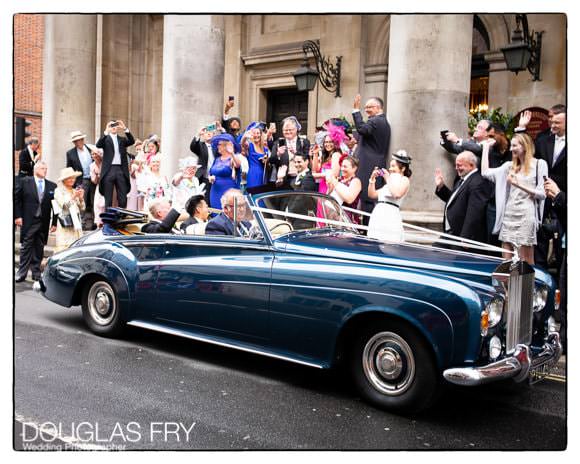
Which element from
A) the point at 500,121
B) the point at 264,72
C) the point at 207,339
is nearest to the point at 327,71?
the point at 264,72

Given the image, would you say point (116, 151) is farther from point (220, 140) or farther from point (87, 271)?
point (87, 271)

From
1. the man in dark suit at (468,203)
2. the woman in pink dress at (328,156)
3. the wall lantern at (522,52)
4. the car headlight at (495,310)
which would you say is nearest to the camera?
the car headlight at (495,310)

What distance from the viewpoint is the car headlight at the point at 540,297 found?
4.77 metres

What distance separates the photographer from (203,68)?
31.3 ft

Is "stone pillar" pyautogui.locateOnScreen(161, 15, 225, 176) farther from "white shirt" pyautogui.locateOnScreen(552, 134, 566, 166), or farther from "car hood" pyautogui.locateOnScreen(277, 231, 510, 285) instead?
"white shirt" pyautogui.locateOnScreen(552, 134, 566, 166)

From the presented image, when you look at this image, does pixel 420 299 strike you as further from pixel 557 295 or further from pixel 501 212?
pixel 501 212

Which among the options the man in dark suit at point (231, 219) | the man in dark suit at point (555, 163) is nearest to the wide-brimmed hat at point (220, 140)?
the man in dark suit at point (231, 219)

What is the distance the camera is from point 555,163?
21.2 feet

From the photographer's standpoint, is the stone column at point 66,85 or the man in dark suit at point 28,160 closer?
the man in dark suit at point 28,160

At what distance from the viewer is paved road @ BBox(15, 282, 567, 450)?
12.5 feet

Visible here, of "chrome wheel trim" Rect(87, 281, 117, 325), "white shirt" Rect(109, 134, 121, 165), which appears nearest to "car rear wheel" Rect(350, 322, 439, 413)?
"chrome wheel trim" Rect(87, 281, 117, 325)

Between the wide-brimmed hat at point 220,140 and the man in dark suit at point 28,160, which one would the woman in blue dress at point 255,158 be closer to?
the wide-brimmed hat at point 220,140

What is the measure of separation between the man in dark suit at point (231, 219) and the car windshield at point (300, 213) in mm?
161
